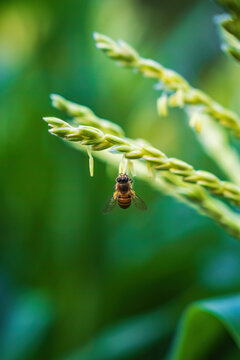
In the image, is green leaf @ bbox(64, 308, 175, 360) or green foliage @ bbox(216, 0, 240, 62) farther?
green leaf @ bbox(64, 308, 175, 360)

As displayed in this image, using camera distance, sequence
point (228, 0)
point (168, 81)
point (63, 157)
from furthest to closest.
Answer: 1. point (63, 157)
2. point (168, 81)
3. point (228, 0)

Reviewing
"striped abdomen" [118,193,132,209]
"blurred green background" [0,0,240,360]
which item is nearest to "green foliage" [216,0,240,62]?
"striped abdomen" [118,193,132,209]

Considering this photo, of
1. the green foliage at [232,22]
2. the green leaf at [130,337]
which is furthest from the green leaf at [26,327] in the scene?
the green foliage at [232,22]

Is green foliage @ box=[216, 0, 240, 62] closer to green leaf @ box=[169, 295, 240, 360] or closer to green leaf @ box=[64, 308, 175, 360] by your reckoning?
green leaf @ box=[169, 295, 240, 360]

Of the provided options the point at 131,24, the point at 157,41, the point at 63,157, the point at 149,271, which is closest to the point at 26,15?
the point at 131,24

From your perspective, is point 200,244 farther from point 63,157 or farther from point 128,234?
point 63,157
